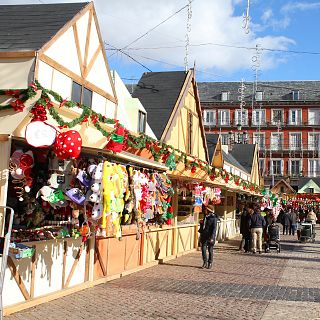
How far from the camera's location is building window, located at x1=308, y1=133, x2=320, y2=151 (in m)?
62.2

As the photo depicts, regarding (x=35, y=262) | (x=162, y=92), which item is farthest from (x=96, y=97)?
(x=162, y=92)

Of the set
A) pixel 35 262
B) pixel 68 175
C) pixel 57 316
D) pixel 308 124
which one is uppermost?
pixel 308 124

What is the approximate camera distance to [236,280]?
1088cm

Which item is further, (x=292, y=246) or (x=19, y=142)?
(x=292, y=246)

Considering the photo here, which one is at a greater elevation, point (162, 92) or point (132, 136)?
point (162, 92)

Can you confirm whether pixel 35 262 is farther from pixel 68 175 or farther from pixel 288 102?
pixel 288 102

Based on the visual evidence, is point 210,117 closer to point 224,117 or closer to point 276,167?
point 224,117

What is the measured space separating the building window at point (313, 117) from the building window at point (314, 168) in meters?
4.98

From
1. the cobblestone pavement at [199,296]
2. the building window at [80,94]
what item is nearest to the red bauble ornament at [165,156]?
the building window at [80,94]

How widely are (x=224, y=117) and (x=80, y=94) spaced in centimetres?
5502

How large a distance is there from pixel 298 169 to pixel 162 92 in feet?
159

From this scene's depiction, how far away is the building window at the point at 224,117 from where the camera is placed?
6381cm

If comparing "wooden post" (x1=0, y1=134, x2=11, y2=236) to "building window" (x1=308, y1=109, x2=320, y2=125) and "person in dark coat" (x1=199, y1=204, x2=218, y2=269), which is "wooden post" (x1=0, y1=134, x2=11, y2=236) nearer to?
"person in dark coat" (x1=199, y1=204, x2=218, y2=269)

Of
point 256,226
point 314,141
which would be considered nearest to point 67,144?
point 256,226
